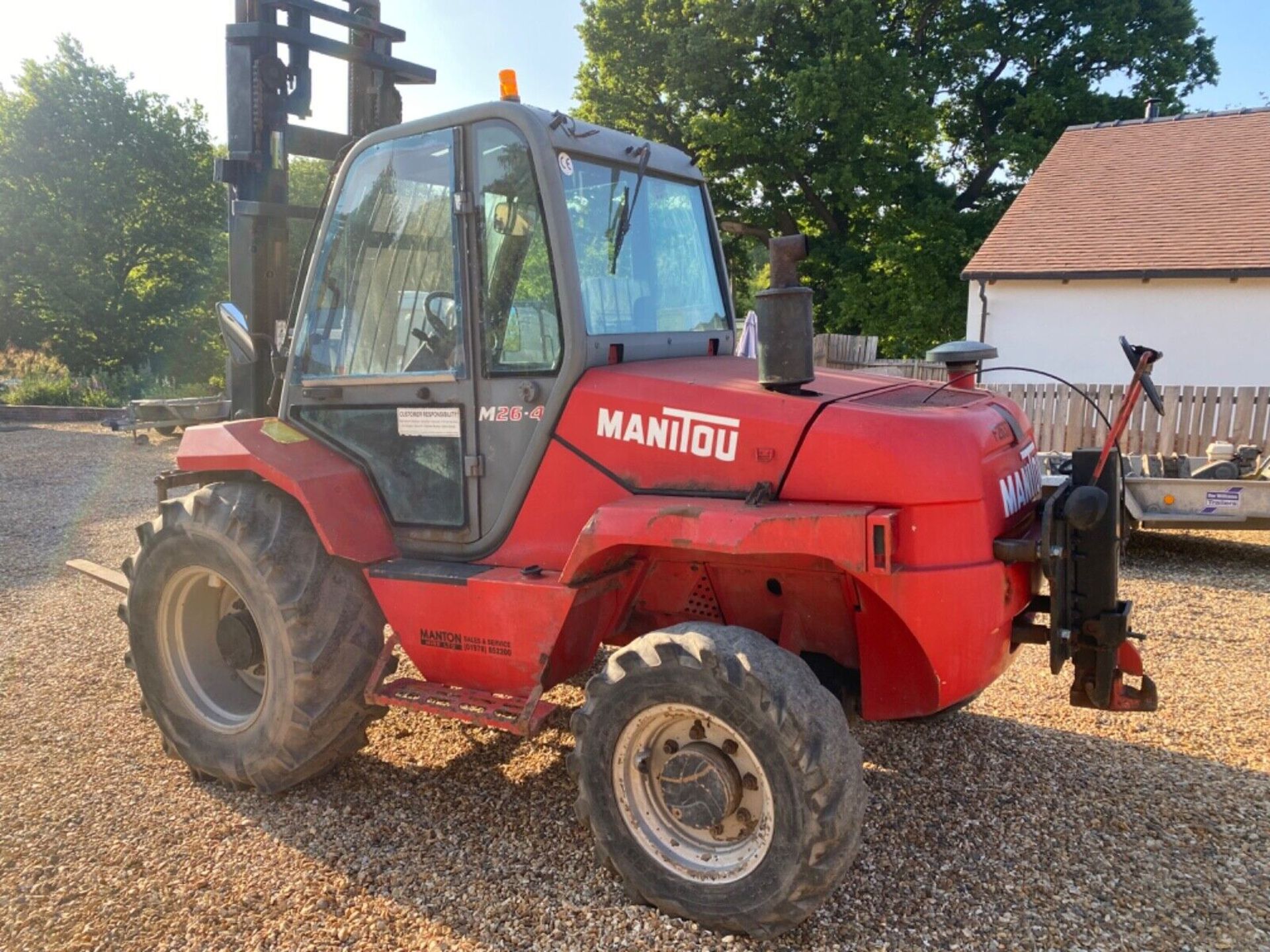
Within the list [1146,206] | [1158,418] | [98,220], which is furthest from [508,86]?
[98,220]

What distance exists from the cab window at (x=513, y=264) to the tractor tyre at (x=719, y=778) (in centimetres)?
117

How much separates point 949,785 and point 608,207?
279 cm

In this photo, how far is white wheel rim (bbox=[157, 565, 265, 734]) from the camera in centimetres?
416

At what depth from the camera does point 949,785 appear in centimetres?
400

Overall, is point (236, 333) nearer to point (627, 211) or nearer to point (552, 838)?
point (627, 211)

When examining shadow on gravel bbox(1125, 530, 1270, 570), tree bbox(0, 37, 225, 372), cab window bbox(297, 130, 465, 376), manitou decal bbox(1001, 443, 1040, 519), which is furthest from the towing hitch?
tree bbox(0, 37, 225, 372)

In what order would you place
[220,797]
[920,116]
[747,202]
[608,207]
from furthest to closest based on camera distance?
[747,202], [920,116], [220,797], [608,207]

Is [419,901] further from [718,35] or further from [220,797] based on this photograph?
[718,35]

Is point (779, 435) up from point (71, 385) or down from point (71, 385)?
up

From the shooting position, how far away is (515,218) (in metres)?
3.45

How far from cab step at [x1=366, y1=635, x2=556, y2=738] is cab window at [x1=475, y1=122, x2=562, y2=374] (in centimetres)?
121

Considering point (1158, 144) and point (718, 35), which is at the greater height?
point (718, 35)

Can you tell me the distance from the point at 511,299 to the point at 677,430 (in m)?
0.83

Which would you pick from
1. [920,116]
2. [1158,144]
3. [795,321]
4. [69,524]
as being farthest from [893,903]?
[920,116]
